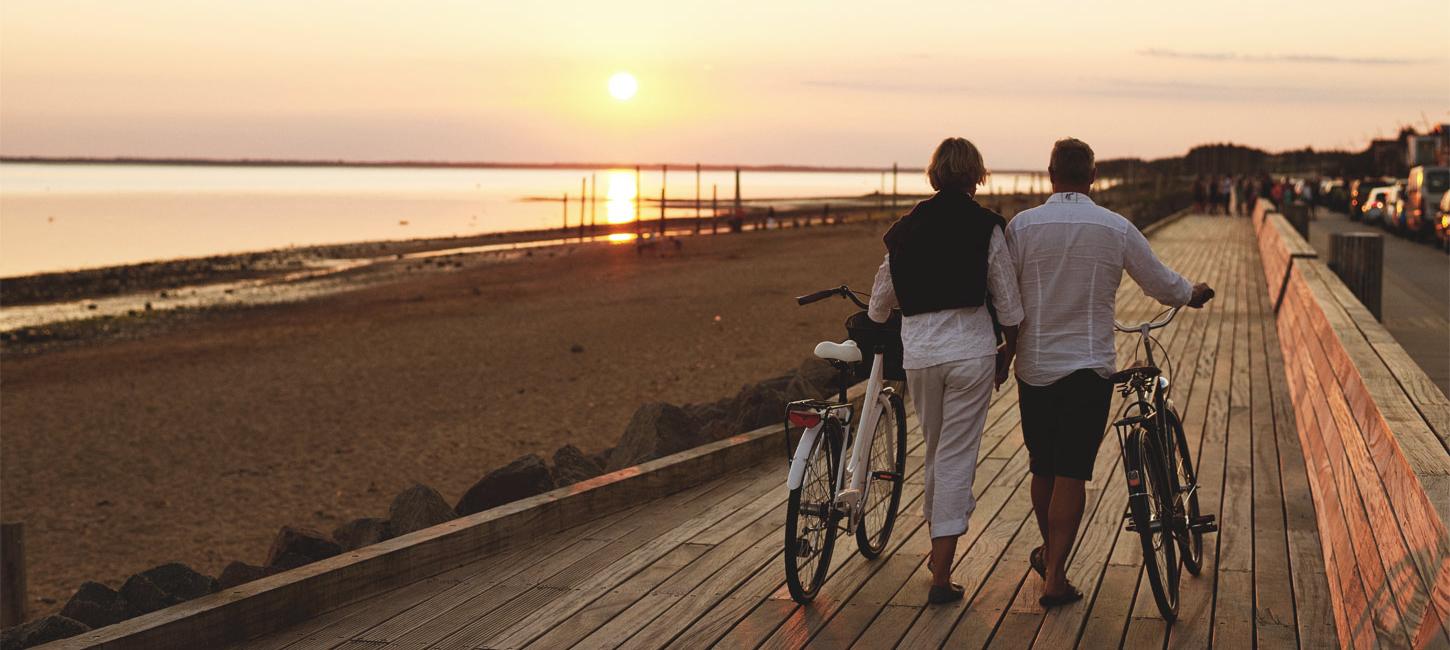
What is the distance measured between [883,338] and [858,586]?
0.99m

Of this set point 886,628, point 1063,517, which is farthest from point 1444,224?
point 886,628

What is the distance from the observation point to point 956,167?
4777 millimetres

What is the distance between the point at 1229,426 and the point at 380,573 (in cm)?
557

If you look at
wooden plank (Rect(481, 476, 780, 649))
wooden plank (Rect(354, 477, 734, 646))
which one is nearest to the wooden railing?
wooden plank (Rect(481, 476, 780, 649))

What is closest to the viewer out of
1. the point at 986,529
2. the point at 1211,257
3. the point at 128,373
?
the point at 986,529

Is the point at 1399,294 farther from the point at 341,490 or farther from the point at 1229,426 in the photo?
the point at 341,490

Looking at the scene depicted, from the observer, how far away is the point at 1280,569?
5512mm

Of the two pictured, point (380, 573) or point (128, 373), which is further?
point (128, 373)

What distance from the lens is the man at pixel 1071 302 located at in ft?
15.6

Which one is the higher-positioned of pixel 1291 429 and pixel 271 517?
pixel 1291 429

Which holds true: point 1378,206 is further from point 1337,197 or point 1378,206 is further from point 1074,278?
point 1074,278

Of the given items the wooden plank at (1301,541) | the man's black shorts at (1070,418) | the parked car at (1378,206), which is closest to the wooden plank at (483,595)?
the man's black shorts at (1070,418)

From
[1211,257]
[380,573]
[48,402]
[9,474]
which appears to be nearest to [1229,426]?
[380,573]

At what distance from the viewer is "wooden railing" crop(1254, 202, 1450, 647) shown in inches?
135
